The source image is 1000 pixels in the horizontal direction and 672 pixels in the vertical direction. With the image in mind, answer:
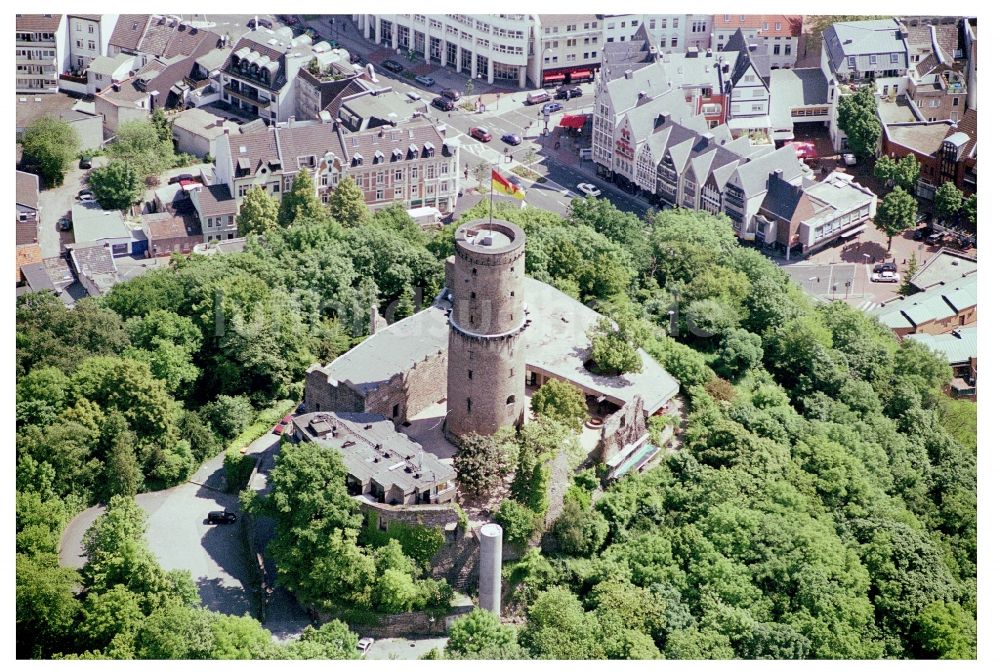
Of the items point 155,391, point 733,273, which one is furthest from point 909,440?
point 155,391

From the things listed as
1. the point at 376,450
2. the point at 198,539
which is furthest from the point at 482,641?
the point at 198,539

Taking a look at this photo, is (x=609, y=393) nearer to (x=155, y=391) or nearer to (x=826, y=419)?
(x=826, y=419)

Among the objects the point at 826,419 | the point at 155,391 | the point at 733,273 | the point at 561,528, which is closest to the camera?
the point at 561,528

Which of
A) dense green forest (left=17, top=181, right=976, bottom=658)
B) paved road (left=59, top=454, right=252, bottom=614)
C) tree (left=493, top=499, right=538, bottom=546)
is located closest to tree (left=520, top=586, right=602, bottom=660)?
dense green forest (left=17, top=181, right=976, bottom=658)

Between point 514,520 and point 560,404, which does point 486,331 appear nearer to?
point 560,404

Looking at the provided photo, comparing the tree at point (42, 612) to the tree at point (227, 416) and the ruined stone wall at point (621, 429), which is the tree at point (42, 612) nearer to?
the tree at point (227, 416)

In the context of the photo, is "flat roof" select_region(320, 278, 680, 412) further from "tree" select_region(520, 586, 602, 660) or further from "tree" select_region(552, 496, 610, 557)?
"tree" select_region(520, 586, 602, 660)

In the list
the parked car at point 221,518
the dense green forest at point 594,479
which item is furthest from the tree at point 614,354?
the parked car at point 221,518
